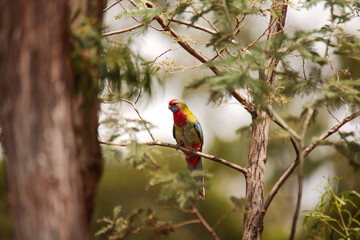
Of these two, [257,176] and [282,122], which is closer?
[282,122]

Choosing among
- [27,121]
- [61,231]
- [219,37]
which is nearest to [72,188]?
[61,231]

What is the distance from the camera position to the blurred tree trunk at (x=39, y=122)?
143 cm

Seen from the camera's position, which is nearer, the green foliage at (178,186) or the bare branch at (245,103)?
the green foliage at (178,186)

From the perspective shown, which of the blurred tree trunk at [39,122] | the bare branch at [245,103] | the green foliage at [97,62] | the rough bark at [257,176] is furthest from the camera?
the bare branch at [245,103]

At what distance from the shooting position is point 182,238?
15.3 feet

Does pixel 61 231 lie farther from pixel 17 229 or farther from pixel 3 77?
pixel 3 77

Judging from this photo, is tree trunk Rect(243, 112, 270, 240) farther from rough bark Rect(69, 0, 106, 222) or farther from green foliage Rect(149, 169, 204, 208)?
rough bark Rect(69, 0, 106, 222)

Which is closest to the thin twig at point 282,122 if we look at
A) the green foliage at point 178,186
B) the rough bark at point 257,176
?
the green foliage at point 178,186

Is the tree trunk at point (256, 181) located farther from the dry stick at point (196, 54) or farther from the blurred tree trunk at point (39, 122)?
the blurred tree trunk at point (39, 122)

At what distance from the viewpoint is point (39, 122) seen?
4.78 feet

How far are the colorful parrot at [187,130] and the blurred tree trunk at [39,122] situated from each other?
7.55 feet

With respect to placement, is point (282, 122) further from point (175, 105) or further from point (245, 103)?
point (175, 105)

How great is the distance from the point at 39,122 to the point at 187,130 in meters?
2.43

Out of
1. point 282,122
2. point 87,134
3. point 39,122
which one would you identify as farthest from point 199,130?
point 39,122
